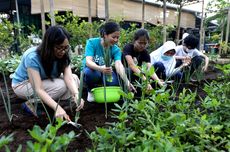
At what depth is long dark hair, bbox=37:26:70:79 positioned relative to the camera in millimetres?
1669

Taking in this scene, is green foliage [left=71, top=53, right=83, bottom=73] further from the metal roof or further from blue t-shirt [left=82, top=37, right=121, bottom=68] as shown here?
the metal roof

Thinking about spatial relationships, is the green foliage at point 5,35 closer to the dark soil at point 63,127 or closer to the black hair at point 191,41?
the dark soil at point 63,127

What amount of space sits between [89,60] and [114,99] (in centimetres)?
49

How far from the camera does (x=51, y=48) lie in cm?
175

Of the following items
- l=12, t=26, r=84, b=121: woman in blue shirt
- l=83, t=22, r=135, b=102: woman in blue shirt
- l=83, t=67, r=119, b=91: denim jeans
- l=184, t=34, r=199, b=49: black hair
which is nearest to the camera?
l=12, t=26, r=84, b=121: woman in blue shirt

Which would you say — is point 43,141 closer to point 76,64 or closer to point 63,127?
point 63,127

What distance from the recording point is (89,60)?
2.29 meters

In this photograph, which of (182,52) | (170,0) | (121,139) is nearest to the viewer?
(121,139)

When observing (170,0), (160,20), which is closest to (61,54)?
(170,0)

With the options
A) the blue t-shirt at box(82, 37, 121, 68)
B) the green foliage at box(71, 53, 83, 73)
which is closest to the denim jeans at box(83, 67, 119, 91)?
the blue t-shirt at box(82, 37, 121, 68)

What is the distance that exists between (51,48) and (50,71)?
0.99 ft

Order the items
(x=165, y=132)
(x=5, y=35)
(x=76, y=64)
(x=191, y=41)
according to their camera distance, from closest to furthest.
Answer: (x=165, y=132) < (x=191, y=41) < (x=76, y=64) < (x=5, y=35)

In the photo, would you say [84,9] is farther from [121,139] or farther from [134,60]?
[121,139]

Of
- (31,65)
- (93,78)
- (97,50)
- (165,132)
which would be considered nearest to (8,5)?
(97,50)
